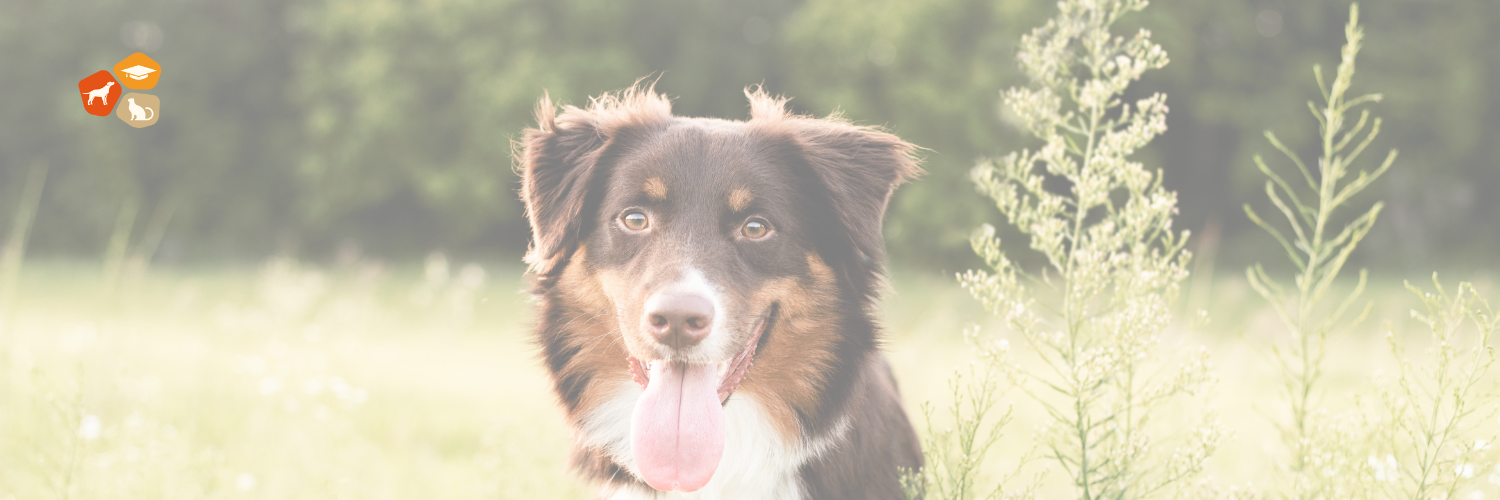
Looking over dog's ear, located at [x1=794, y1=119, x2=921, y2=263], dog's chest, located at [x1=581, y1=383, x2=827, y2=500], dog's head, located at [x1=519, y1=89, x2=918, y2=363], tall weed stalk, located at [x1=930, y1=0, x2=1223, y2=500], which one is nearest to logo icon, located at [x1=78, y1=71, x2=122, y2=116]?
dog's head, located at [x1=519, y1=89, x2=918, y2=363]

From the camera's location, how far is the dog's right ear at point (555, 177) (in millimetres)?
3066

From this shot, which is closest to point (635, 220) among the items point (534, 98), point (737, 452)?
point (737, 452)

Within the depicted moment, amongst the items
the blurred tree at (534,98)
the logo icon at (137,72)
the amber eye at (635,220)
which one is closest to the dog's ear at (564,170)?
the amber eye at (635,220)

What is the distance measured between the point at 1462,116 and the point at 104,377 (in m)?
26.5

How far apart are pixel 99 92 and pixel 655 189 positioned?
164 inches

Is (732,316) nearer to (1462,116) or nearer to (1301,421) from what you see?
(1301,421)

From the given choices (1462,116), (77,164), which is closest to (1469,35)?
(1462,116)

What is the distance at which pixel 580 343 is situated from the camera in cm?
308

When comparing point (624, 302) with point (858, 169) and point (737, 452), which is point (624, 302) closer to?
point (737, 452)

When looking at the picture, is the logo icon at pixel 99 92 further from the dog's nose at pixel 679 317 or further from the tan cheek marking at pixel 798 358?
the tan cheek marking at pixel 798 358

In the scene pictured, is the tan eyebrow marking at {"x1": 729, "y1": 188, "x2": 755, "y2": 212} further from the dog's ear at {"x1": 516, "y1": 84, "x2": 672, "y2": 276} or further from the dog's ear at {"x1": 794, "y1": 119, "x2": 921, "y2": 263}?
the dog's ear at {"x1": 516, "y1": 84, "x2": 672, "y2": 276}

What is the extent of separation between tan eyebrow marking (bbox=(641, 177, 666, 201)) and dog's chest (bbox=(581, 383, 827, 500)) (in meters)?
0.68

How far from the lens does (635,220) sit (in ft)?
9.65

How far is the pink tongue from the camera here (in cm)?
265
